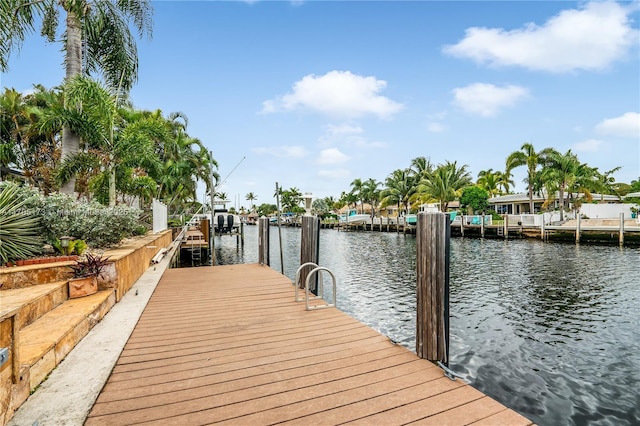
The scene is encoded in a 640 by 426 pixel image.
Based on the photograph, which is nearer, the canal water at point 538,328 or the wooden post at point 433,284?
the wooden post at point 433,284

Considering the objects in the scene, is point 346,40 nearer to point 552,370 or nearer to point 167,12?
point 167,12

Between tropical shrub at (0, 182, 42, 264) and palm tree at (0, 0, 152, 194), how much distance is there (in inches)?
206

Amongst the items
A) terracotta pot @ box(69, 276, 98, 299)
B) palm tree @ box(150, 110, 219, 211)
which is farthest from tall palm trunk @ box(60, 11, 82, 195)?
palm tree @ box(150, 110, 219, 211)

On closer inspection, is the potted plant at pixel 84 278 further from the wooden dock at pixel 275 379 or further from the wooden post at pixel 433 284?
the wooden post at pixel 433 284

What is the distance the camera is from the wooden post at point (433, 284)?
3633 millimetres

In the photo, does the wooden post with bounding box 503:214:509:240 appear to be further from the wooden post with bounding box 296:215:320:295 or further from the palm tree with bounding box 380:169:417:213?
the wooden post with bounding box 296:215:320:295

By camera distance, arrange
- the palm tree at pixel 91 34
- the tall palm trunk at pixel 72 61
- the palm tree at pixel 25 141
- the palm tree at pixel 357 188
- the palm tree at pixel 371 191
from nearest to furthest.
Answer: the palm tree at pixel 91 34 → the tall palm trunk at pixel 72 61 → the palm tree at pixel 25 141 → the palm tree at pixel 371 191 → the palm tree at pixel 357 188

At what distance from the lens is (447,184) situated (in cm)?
3994

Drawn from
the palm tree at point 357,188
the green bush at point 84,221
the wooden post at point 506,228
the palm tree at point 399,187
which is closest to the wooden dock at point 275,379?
the green bush at point 84,221

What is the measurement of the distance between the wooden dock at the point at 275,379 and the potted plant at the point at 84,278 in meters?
1.01

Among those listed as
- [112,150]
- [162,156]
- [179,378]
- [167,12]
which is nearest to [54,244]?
[179,378]

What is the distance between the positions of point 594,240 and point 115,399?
116ft

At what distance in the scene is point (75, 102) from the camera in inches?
406

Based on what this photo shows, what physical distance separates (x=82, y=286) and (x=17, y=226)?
6.51 ft
